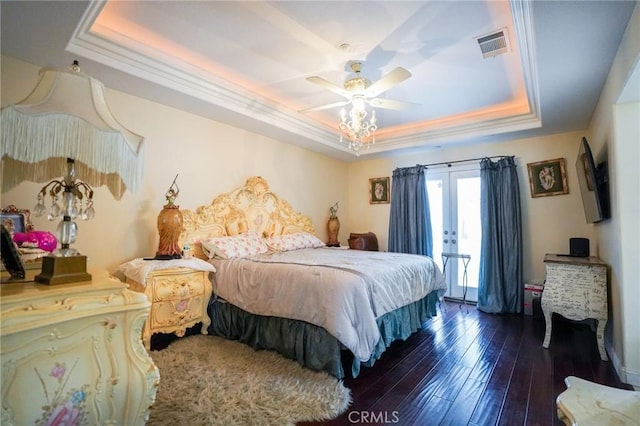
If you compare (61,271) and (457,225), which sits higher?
(457,225)

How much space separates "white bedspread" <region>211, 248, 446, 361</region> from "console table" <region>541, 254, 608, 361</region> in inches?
43.6

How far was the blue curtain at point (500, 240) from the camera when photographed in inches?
158

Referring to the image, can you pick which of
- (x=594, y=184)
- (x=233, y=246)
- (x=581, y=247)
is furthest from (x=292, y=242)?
(x=581, y=247)

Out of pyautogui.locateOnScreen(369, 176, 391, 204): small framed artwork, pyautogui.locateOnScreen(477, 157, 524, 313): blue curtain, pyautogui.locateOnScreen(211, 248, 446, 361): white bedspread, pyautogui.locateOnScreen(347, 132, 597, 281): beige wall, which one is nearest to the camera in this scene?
pyautogui.locateOnScreen(211, 248, 446, 361): white bedspread

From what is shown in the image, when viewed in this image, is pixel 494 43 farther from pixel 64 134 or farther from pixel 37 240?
pixel 37 240

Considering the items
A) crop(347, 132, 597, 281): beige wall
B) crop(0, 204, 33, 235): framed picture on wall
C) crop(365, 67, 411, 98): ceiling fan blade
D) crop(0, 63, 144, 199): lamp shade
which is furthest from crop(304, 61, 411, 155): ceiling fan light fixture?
crop(347, 132, 597, 281): beige wall

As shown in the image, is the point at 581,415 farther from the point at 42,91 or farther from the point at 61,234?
the point at 42,91

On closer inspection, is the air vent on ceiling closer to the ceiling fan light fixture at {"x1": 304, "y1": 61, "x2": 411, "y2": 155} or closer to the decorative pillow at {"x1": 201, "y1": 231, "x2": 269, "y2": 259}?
the ceiling fan light fixture at {"x1": 304, "y1": 61, "x2": 411, "y2": 155}

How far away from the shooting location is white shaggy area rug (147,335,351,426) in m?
1.73

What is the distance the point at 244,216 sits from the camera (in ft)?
13.0

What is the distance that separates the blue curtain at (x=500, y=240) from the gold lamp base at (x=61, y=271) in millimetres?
4462

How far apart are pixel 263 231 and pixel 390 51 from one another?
8.96ft

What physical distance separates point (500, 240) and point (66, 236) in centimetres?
461

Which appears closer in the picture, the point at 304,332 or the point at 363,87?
the point at 304,332
